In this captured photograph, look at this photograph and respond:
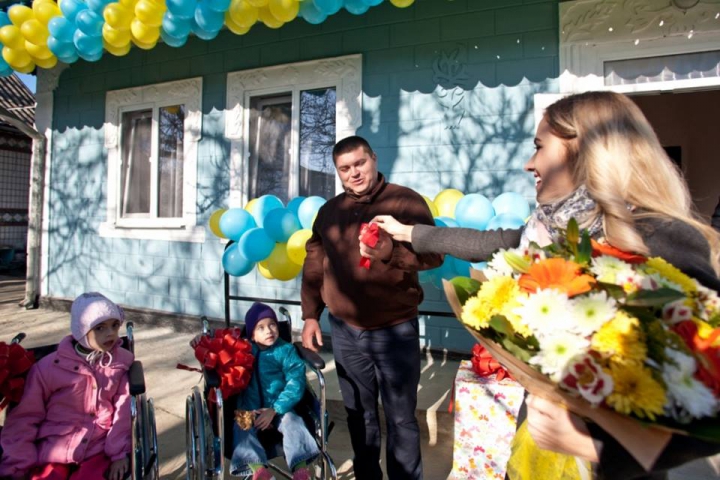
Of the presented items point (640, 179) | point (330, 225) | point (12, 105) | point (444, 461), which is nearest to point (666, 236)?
point (640, 179)

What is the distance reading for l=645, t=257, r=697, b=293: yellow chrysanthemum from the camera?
91 cm

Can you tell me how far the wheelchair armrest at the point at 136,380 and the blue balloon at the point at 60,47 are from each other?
382 cm

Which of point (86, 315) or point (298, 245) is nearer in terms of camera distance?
point (86, 315)

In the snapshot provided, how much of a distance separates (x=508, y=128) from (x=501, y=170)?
1.24ft

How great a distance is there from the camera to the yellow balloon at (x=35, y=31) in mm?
4648

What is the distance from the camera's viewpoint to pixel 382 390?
2.32 meters

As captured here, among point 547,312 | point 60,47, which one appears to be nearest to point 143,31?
point 60,47

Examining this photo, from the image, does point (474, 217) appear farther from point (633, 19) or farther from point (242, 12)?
point (242, 12)

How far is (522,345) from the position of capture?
95cm

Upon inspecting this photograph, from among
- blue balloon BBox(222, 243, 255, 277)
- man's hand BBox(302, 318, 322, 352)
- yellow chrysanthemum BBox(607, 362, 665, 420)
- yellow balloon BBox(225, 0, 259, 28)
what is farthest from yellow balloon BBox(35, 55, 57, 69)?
yellow chrysanthemum BBox(607, 362, 665, 420)

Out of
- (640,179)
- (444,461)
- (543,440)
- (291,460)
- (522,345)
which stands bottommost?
(444,461)

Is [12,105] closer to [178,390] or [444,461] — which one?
[178,390]

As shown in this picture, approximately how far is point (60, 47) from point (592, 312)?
541 centimetres

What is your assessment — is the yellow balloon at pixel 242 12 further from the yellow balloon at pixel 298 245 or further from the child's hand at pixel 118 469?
the child's hand at pixel 118 469
